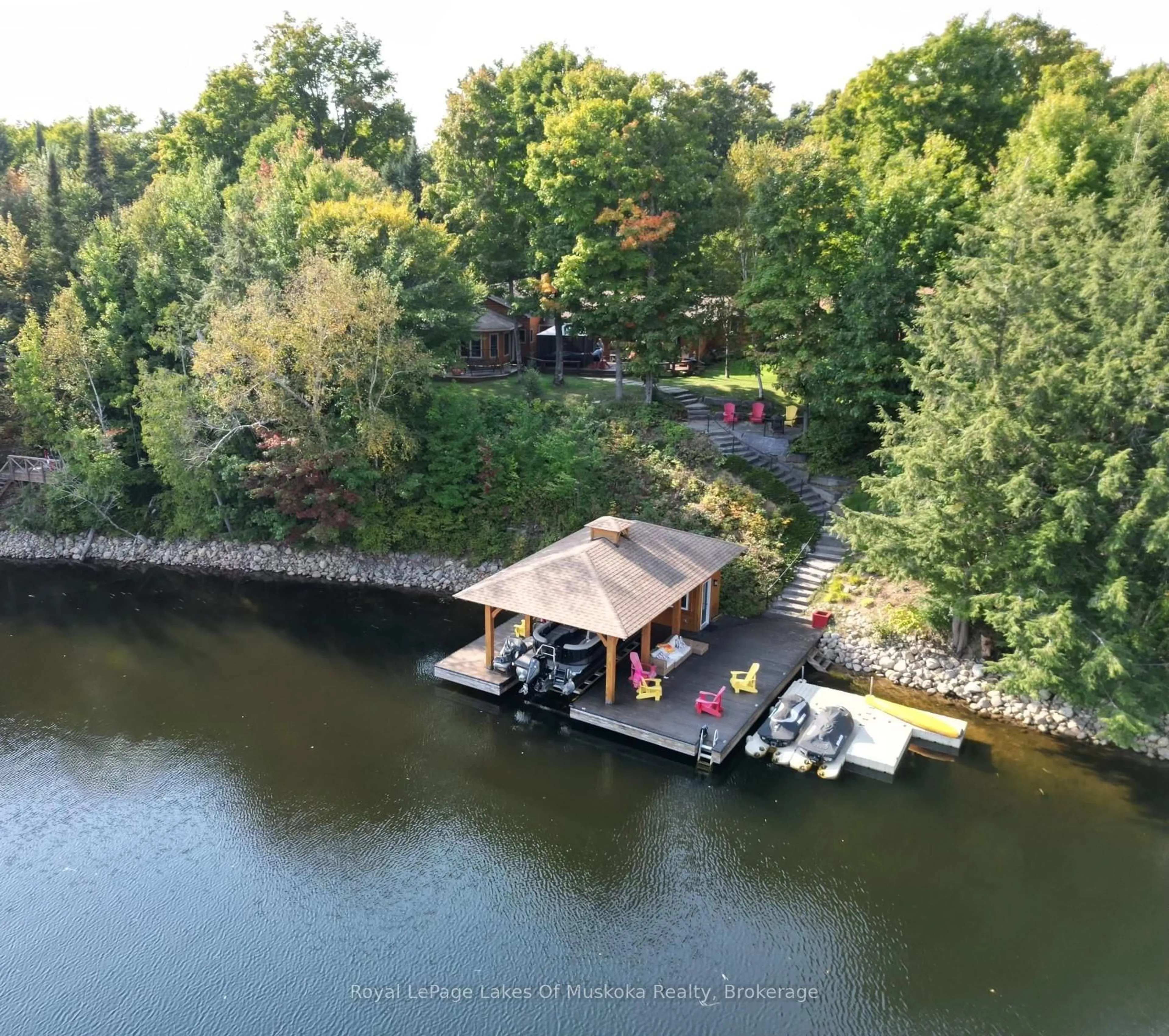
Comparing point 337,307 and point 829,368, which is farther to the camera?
point 829,368

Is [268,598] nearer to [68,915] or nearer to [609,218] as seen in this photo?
[68,915]

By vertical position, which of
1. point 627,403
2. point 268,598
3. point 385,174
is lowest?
point 268,598

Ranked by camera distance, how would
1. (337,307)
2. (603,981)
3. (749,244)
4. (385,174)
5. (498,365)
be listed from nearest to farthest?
(603,981)
(337,307)
(749,244)
(498,365)
(385,174)

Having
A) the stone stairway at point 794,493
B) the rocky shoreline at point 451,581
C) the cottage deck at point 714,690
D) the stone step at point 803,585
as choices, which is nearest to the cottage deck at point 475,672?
the cottage deck at point 714,690

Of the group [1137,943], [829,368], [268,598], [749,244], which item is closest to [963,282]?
[829,368]

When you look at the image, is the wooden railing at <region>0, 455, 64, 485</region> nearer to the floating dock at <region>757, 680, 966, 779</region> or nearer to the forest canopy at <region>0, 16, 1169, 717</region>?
the forest canopy at <region>0, 16, 1169, 717</region>

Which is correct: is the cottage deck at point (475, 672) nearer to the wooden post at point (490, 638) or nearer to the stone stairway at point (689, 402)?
the wooden post at point (490, 638)
